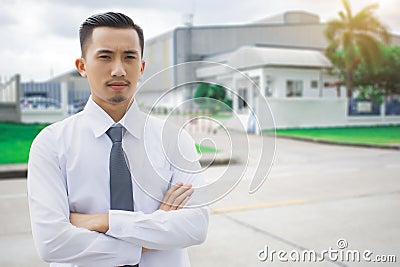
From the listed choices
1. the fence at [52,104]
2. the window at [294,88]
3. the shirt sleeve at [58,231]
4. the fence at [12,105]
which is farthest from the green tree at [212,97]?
the window at [294,88]

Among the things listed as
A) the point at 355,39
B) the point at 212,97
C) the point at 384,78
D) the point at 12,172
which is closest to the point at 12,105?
the point at 12,172

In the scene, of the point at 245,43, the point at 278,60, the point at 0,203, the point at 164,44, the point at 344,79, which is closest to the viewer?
the point at 0,203

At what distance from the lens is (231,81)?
172 cm

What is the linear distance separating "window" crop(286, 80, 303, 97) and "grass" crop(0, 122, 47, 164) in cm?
1193

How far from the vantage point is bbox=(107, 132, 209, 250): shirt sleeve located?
4.93 ft

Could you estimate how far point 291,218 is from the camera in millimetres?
5172

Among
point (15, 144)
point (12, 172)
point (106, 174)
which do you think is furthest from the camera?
point (15, 144)

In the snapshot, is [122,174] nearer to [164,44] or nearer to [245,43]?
[164,44]

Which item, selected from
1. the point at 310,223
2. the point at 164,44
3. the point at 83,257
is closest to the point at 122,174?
the point at 83,257

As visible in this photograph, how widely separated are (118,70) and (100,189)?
1.30 ft

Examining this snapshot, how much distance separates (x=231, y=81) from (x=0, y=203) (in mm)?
5175

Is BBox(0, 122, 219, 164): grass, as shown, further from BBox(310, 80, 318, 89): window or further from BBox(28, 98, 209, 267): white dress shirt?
BBox(310, 80, 318, 89): window

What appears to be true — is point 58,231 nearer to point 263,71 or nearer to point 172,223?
point 172,223

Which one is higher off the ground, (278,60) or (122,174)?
(278,60)
